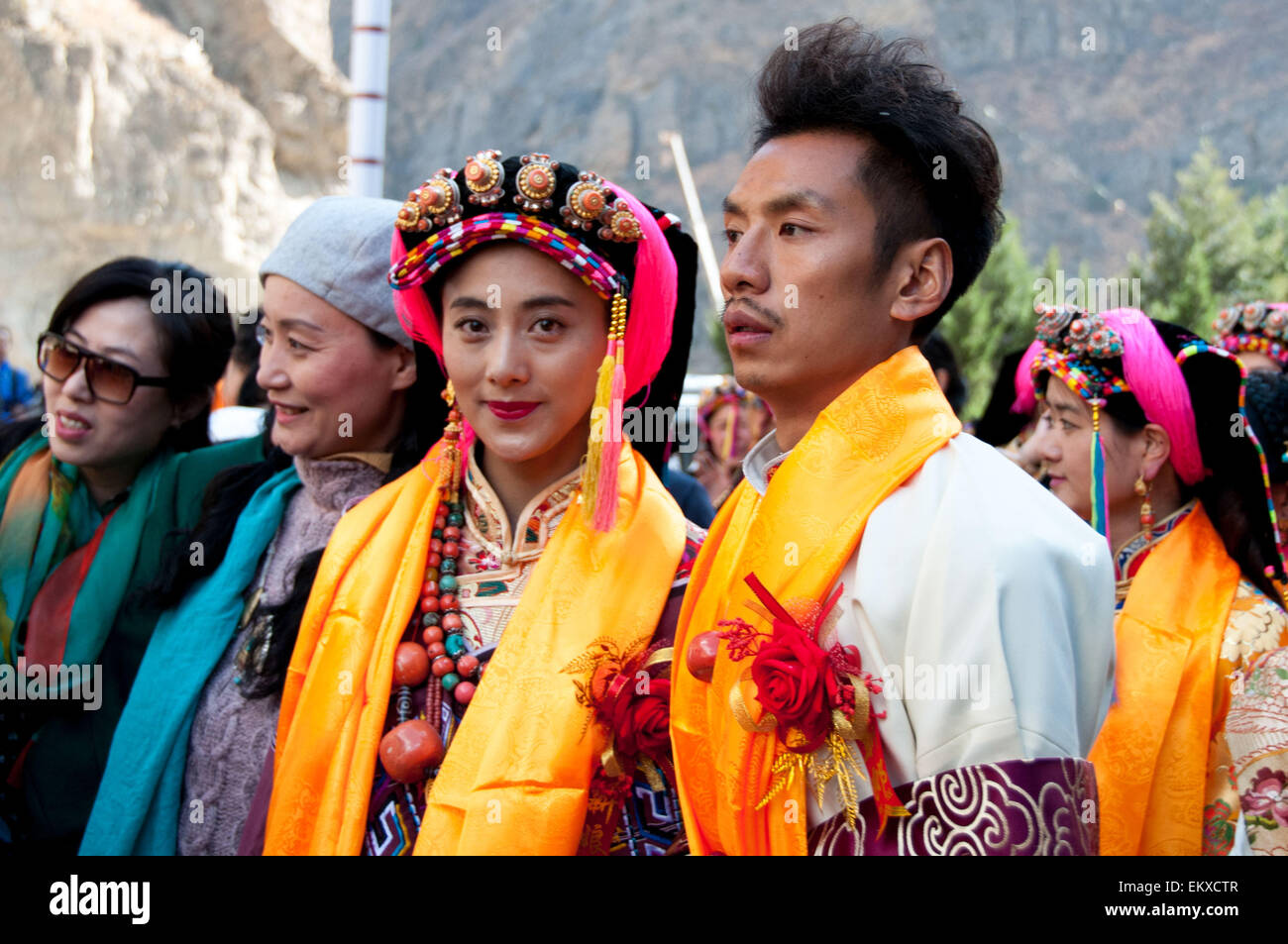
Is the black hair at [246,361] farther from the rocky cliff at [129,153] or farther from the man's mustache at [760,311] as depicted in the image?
the rocky cliff at [129,153]

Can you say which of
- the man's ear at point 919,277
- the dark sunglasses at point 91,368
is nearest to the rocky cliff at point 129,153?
the dark sunglasses at point 91,368

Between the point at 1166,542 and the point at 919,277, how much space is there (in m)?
1.56

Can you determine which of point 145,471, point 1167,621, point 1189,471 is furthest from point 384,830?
point 1189,471

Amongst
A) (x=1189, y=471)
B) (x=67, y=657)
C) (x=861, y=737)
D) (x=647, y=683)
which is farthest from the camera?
(x=1189, y=471)

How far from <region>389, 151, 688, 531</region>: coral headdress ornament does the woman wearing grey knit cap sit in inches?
15.0

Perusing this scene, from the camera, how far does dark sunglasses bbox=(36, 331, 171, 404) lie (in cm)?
311

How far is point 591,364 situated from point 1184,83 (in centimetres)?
5067

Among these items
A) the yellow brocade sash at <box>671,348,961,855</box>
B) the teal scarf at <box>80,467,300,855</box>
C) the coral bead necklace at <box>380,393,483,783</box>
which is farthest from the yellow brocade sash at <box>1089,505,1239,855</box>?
the teal scarf at <box>80,467,300,855</box>

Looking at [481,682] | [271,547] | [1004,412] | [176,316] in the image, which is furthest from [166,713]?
[1004,412]

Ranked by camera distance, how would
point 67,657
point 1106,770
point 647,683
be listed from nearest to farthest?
point 647,683
point 1106,770
point 67,657

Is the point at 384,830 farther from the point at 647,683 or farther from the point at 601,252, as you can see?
the point at 601,252

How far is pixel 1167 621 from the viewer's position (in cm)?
291

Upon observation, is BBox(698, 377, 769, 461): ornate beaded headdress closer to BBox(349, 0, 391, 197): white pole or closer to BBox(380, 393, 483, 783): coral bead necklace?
BBox(349, 0, 391, 197): white pole

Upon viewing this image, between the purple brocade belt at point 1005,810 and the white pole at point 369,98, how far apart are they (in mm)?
5160
